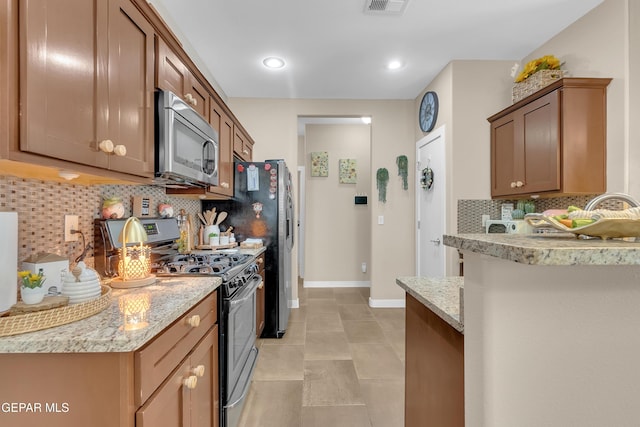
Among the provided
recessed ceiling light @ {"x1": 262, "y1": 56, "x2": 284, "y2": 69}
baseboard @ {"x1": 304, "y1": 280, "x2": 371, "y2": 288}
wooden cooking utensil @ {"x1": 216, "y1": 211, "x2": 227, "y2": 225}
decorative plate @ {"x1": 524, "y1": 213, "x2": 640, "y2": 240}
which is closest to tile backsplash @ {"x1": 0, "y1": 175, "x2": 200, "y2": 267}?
wooden cooking utensil @ {"x1": 216, "y1": 211, "x2": 227, "y2": 225}

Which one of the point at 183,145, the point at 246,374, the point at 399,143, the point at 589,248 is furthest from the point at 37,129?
the point at 399,143

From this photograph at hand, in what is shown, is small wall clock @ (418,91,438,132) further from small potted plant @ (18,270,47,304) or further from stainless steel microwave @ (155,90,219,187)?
small potted plant @ (18,270,47,304)

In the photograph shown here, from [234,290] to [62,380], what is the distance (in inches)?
37.0

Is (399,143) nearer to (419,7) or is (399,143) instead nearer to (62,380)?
(419,7)

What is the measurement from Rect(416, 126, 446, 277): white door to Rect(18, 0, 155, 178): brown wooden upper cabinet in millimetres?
2763

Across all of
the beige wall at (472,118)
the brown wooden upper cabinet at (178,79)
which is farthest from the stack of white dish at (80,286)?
the beige wall at (472,118)

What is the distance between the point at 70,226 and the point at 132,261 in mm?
311

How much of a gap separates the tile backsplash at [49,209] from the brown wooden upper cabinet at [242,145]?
146 cm

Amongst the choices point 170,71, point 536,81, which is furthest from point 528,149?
point 170,71

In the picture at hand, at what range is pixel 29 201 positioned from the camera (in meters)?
1.20

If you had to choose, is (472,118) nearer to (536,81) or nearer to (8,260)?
(536,81)

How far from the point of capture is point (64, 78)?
93 centimetres

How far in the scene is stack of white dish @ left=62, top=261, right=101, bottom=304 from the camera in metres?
1.02

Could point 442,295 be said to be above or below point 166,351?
above
